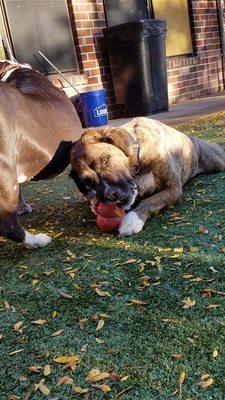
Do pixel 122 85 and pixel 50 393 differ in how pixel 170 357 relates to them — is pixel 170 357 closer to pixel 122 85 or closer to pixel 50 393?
pixel 50 393

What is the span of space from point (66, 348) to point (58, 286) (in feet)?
1.85

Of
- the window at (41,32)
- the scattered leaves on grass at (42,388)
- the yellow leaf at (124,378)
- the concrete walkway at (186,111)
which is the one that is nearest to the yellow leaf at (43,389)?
the scattered leaves on grass at (42,388)

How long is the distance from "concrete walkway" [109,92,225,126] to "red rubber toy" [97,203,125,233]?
4.49 metres

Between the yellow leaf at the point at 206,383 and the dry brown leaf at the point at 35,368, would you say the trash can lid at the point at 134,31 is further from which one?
the yellow leaf at the point at 206,383

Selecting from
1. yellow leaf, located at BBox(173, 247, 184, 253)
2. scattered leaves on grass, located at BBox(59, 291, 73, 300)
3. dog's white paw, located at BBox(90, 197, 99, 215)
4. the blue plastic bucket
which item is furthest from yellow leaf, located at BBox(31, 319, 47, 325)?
the blue plastic bucket

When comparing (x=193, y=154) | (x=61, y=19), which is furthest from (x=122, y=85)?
(x=193, y=154)

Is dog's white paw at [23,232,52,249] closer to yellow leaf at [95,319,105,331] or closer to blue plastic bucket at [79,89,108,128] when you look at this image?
yellow leaf at [95,319,105,331]

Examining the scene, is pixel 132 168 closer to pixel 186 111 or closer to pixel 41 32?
pixel 41 32

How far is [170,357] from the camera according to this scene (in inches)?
62.8

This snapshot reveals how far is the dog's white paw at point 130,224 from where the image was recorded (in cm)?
284

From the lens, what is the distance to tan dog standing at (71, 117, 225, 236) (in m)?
2.97

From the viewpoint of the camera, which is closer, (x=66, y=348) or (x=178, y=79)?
(x=66, y=348)

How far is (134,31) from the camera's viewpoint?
763 centimetres

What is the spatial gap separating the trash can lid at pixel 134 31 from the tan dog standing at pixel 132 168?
4.55 metres
